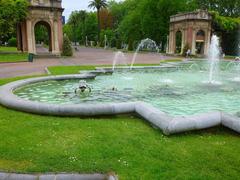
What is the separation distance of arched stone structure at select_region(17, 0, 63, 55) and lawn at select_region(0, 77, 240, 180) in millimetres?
27168

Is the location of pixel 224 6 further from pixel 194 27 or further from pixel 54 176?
pixel 54 176

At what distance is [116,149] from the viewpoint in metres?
5.05

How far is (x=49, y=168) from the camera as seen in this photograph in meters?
4.36

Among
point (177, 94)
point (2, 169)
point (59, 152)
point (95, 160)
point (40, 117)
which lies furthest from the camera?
point (177, 94)

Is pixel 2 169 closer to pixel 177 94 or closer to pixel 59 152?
pixel 59 152

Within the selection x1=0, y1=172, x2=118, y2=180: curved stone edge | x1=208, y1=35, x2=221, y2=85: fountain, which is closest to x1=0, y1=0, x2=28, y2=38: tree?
x1=208, y1=35, x2=221, y2=85: fountain

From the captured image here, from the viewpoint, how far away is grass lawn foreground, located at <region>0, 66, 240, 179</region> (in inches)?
170

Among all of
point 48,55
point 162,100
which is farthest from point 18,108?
point 48,55

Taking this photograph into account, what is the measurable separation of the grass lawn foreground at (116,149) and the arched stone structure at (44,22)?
27116mm

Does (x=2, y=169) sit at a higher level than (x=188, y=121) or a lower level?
lower

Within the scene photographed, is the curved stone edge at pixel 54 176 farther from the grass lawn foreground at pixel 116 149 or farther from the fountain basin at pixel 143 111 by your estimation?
the fountain basin at pixel 143 111

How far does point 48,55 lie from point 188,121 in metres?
27.6

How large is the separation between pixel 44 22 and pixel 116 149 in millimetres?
31185

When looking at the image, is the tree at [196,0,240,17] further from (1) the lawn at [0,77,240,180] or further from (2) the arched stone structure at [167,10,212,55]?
(1) the lawn at [0,77,240,180]
